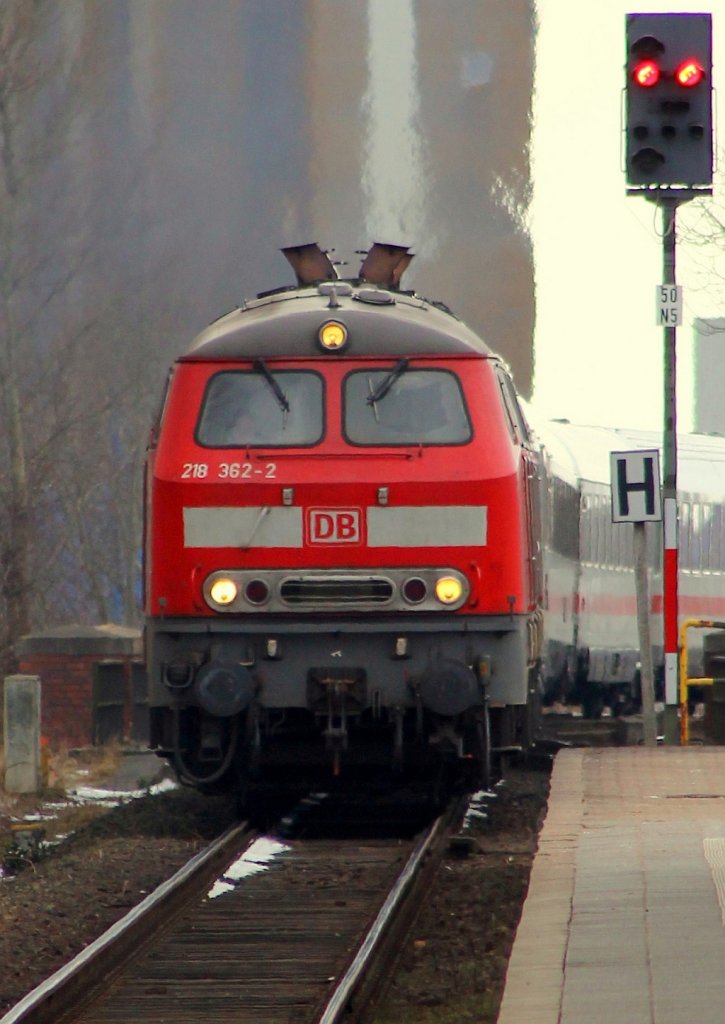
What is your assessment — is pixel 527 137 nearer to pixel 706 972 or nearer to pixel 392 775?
pixel 392 775

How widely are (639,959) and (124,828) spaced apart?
7131mm

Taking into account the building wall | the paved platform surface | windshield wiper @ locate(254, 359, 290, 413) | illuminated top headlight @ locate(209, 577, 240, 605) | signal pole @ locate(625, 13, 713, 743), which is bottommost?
the paved platform surface

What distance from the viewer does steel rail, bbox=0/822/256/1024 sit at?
7677 mm

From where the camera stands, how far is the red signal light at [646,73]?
15.2 meters

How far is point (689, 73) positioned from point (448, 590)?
4.59 m

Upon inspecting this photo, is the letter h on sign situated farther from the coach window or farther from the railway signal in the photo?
the coach window

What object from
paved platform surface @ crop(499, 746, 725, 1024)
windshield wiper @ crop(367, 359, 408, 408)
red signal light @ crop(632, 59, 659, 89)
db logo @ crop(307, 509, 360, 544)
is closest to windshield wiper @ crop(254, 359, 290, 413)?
windshield wiper @ crop(367, 359, 408, 408)

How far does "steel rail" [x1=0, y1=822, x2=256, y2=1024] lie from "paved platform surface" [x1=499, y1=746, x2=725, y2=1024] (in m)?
1.68

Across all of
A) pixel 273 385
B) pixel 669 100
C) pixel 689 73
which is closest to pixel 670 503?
pixel 669 100

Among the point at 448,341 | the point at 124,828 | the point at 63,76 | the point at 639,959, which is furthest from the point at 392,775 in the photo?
the point at 63,76

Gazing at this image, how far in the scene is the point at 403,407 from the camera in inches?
523

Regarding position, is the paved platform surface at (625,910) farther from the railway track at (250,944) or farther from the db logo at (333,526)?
the db logo at (333,526)

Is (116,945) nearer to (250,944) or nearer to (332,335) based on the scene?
(250,944)

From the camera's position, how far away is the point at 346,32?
28.5 m
